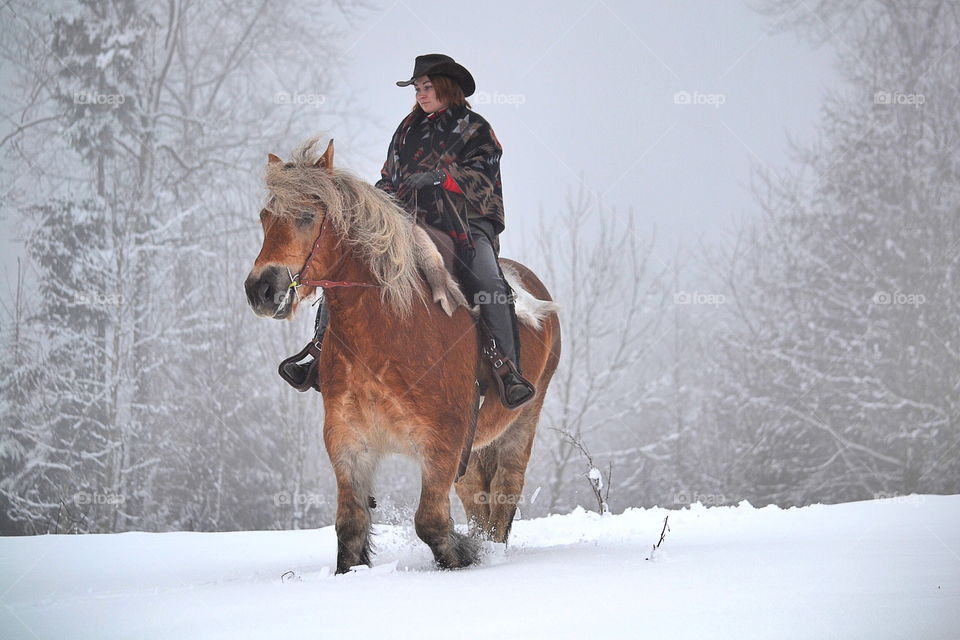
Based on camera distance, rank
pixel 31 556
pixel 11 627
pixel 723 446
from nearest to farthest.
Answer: pixel 11 627, pixel 31 556, pixel 723 446

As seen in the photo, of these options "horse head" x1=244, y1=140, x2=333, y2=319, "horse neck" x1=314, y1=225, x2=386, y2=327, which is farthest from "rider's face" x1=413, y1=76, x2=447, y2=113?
"horse neck" x1=314, y1=225, x2=386, y2=327

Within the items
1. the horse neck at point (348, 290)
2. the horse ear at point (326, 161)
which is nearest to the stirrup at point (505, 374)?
the horse neck at point (348, 290)

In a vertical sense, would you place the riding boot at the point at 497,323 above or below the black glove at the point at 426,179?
below

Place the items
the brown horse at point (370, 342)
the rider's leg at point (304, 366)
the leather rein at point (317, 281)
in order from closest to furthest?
the leather rein at point (317, 281), the brown horse at point (370, 342), the rider's leg at point (304, 366)

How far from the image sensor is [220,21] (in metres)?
19.1

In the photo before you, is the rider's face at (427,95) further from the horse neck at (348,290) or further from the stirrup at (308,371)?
the stirrup at (308,371)

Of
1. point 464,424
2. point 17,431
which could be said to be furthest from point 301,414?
point 464,424

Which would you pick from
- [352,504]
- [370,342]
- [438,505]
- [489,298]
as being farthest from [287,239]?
[438,505]

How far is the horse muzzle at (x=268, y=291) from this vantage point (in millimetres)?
4078

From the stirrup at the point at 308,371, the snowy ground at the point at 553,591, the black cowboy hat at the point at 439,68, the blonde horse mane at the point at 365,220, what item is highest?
the black cowboy hat at the point at 439,68

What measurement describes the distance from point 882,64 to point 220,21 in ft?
48.7

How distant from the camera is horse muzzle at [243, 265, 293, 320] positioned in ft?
13.4

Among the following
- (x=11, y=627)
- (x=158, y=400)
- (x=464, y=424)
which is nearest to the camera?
(x=11, y=627)

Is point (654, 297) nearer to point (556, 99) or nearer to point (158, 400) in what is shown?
point (556, 99)
